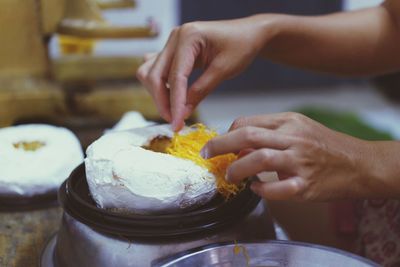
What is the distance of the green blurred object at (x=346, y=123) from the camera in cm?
309

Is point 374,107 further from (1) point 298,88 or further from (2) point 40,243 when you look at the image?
(2) point 40,243

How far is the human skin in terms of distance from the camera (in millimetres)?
721

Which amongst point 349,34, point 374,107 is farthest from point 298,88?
point 349,34

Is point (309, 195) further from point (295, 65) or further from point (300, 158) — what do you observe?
point (295, 65)

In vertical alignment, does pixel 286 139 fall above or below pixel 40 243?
above

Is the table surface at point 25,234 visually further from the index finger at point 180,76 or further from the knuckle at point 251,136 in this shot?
the knuckle at point 251,136

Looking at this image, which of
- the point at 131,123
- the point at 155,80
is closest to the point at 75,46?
the point at 131,123

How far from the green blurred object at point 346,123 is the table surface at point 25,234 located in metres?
2.24

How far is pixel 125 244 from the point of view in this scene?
0.79m

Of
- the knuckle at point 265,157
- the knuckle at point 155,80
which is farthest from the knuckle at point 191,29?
the knuckle at point 265,157

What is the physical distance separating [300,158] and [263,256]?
19cm

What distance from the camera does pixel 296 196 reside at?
28.5 inches

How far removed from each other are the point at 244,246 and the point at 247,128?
202 millimetres

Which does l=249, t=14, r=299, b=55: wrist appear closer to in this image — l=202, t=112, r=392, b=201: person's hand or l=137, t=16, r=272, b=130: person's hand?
l=137, t=16, r=272, b=130: person's hand
